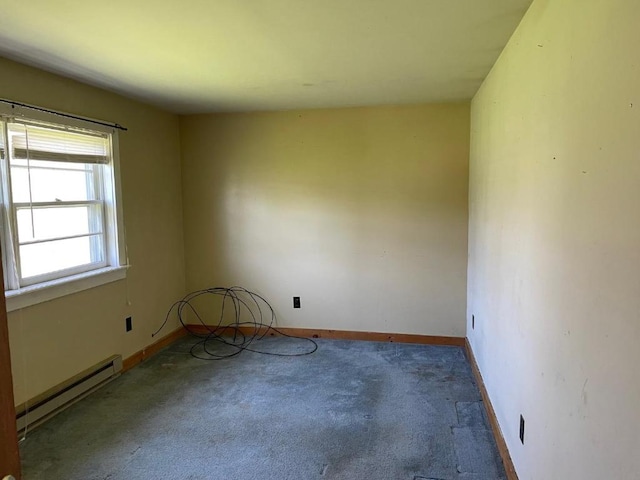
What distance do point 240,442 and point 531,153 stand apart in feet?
7.11

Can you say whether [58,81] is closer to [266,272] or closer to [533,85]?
[266,272]

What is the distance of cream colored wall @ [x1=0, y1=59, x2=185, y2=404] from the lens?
8.75 ft

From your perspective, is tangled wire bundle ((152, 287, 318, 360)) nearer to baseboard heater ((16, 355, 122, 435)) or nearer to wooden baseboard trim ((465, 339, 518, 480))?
baseboard heater ((16, 355, 122, 435))

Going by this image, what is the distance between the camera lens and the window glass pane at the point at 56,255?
2732 millimetres

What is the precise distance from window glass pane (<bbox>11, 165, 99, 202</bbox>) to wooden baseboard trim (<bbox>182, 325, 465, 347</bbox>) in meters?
1.92

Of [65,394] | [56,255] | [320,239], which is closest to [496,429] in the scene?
[320,239]

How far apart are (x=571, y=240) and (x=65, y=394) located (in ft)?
10.2

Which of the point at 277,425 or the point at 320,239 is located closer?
the point at 277,425

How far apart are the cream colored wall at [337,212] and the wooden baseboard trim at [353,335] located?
59 mm

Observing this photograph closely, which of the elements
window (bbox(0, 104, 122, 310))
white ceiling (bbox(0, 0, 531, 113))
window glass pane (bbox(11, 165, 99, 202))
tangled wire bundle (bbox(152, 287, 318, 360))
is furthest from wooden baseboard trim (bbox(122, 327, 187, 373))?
white ceiling (bbox(0, 0, 531, 113))

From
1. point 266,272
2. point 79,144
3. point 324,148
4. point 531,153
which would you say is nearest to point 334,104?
point 324,148

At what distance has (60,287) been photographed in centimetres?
288

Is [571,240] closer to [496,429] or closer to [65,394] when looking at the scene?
[496,429]

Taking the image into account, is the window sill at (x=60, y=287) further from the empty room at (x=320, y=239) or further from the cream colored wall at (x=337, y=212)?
the cream colored wall at (x=337, y=212)
